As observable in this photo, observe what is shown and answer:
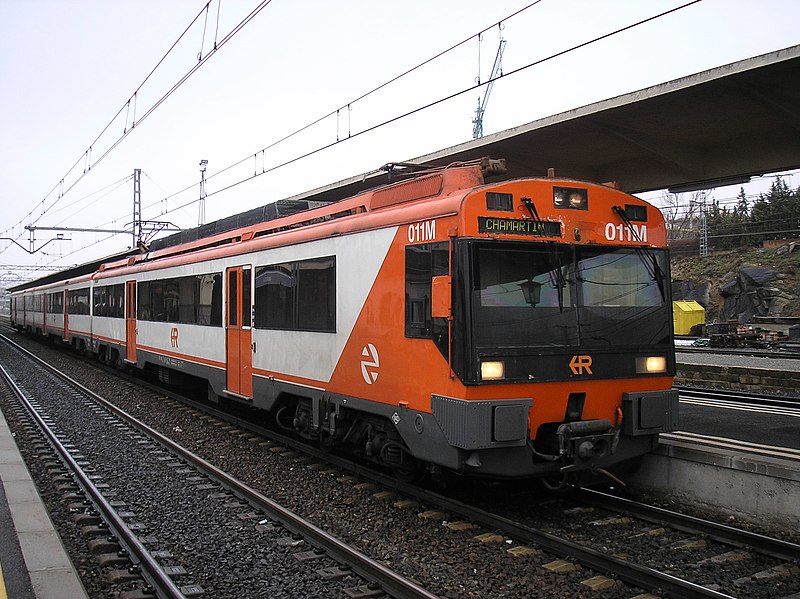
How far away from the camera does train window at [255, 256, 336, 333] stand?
8148 millimetres

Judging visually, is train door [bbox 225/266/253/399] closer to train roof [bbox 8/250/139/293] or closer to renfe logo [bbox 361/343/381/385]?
renfe logo [bbox 361/343/381/385]

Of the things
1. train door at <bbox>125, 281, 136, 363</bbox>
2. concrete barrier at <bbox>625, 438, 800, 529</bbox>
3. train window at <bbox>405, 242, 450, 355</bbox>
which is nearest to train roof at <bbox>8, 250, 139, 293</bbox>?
train door at <bbox>125, 281, 136, 363</bbox>

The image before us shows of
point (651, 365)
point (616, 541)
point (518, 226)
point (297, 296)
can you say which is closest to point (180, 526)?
point (297, 296)

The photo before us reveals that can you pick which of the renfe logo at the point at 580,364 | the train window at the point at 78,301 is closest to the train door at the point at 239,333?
the renfe logo at the point at 580,364

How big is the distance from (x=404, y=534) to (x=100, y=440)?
20.1ft

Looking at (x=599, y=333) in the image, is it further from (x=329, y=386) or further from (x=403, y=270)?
(x=329, y=386)

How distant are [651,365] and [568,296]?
1166 millimetres

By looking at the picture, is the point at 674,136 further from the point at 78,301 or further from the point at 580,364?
the point at 78,301

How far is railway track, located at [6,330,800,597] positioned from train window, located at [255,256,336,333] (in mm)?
1997

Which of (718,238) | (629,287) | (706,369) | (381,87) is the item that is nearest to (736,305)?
(718,238)

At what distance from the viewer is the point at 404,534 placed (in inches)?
242

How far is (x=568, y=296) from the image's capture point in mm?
6418

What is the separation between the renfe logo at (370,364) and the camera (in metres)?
A: 7.12

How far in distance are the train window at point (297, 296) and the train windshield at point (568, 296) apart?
247 centimetres
